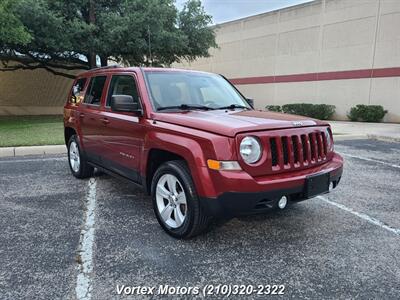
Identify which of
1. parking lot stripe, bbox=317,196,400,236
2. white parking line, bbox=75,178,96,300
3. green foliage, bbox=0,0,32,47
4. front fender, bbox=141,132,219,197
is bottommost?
white parking line, bbox=75,178,96,300

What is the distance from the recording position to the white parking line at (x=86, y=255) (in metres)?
2.73

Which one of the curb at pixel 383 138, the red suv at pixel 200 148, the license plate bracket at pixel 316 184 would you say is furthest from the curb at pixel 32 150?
the curb at pixel 383 138

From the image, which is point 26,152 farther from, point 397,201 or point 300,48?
point 300,48

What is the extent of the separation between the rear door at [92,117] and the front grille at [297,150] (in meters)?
2.70

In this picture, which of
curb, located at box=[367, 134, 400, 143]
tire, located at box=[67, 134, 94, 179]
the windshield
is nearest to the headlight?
the windshield

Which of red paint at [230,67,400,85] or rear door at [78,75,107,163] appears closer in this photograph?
rear door at [78,75,107,163]

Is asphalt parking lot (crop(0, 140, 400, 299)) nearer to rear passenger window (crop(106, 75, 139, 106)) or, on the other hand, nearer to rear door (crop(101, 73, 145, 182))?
rear door (crop(101, 73, 145, 182))

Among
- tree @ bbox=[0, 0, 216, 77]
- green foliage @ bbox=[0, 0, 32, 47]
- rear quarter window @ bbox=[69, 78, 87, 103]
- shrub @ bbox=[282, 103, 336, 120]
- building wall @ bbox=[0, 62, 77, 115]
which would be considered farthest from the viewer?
shrub @ bbox=[282, 103, 336, 120]

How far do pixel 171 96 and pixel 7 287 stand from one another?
8.36ft

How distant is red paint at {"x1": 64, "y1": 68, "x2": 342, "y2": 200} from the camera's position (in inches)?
122

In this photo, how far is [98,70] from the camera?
5461 mm

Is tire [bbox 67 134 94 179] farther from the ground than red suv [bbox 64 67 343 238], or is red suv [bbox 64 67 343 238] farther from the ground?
red suv [bbox 64 67 343 238]

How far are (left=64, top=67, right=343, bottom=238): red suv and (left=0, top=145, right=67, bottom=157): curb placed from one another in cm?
377

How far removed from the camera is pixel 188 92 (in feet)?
14.4
